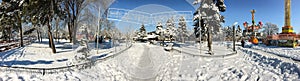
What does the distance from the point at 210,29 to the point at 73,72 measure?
19.0 meters

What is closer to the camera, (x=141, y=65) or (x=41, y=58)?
(x=141, y=65)

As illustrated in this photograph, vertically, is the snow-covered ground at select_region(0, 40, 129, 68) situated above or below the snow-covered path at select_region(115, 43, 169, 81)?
above

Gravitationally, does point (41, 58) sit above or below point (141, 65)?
above

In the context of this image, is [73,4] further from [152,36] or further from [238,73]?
[152,36]

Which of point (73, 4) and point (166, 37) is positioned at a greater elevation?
point (73, 4)

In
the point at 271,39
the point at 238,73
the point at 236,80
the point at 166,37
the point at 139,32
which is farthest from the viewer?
the point at 139,32

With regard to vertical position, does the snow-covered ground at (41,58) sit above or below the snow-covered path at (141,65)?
above

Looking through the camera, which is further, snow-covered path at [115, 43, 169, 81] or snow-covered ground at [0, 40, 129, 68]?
snow-covered ground at [0, 40, 129, 68]

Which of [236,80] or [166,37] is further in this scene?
[166,37]

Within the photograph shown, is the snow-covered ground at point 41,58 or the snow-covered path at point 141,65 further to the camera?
the snow-covered ground at point 41,58

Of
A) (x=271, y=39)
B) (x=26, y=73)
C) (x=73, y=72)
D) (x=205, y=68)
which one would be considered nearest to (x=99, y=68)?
(x=73, y=72)

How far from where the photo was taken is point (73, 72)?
10078 millimetres

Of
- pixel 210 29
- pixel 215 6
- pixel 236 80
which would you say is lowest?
pixel 236 80

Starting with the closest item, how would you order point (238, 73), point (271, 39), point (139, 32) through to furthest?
point (238, 73)
point (271, 39)
point (139, 32)
